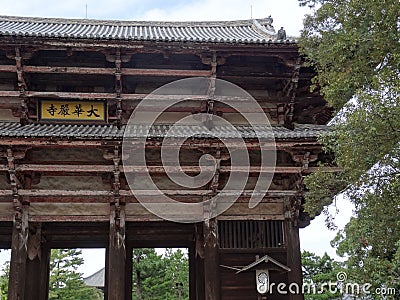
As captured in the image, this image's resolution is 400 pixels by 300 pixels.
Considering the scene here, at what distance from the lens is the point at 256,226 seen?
11188 millimetres

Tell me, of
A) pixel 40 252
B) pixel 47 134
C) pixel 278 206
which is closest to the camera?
pixel 47 134

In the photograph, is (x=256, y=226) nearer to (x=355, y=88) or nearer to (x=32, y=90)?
(x=355, y=88)

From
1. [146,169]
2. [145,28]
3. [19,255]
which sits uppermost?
[145,28]

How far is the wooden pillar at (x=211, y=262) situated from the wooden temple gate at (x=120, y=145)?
0.02 metres

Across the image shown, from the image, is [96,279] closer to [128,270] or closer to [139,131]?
[128,270]

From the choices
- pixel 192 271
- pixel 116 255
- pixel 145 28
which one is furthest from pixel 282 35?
pixel 145 28

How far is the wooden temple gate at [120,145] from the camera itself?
10.2 m

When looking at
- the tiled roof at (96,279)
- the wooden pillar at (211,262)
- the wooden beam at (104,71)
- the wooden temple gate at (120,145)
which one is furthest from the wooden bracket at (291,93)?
the tiled roof at (96,279)

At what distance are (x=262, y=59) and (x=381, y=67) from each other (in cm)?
532

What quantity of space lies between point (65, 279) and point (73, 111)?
1702 centimetres

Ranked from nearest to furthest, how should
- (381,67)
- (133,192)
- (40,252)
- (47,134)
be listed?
(381,67) < (47,134) < (133,192) < (40,252)

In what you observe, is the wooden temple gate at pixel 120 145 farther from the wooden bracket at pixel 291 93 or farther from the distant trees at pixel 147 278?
the distant trees at pixel 147 278

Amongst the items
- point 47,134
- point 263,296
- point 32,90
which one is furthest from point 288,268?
point 32,90

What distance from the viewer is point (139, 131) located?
10602 mm
